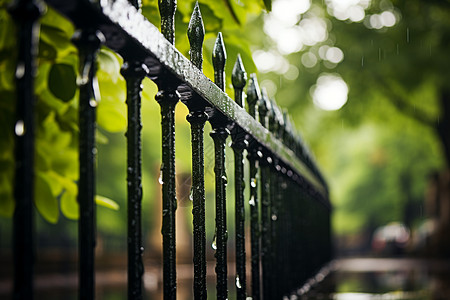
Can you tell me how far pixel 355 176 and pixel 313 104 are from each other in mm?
22817

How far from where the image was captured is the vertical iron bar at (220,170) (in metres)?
2.19

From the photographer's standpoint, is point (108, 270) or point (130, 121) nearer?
point (130, 121)

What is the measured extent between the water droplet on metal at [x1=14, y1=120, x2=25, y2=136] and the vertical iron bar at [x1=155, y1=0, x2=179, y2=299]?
707 mm

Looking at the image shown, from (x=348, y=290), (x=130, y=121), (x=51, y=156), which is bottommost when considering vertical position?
(x=348, y=290)

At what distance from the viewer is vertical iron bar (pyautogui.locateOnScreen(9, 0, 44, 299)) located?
1017 mm

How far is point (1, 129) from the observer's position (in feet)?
8.33

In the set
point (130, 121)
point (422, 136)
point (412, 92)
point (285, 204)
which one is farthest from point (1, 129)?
point (422, 136)

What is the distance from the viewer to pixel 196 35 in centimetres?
195

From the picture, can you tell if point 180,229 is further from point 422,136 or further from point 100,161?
point 422,136

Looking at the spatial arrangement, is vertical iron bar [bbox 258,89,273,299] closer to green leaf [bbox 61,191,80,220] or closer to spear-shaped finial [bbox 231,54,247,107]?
spear-shaped finial [bbox 231,54,247,107]

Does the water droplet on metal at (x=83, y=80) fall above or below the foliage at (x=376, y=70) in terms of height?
below

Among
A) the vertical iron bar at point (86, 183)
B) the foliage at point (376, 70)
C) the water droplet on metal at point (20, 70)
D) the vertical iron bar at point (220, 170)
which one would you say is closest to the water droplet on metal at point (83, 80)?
the vertical iron bar at point (86, 183)

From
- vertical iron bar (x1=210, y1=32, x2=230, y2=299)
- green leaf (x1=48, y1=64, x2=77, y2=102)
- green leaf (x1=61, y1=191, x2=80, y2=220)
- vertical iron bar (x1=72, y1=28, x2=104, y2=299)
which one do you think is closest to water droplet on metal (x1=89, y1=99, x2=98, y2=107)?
vertical iron bar (x1=72, y1=28, x2=104, y2=299)

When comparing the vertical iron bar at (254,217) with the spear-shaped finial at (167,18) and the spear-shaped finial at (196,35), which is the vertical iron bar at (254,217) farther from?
the spear-shaped finial at (167,18)
